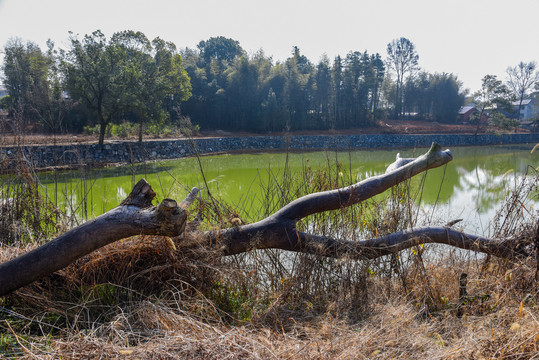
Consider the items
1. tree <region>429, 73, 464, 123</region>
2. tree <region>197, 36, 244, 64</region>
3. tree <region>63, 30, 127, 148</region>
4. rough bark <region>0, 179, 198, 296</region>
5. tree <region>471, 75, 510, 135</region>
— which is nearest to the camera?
rough bark <region>0, 179, 198, 296</region>

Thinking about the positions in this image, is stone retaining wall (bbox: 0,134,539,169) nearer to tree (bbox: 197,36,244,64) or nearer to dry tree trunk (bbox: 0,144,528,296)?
dry tree trunk (bbox: 0,144,528,296)

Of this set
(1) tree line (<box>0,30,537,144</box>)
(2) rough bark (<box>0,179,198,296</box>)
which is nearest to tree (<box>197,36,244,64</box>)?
(1) tree line (<box>0,30,537,144</box>)

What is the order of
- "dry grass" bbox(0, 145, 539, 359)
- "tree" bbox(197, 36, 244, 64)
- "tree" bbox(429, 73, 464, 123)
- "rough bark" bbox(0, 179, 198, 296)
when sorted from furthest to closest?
"tree" bbox(197, 36, 244, 64)
"tree" bbox(429, 73, 464, 123)
"rough bark" bbox(0, 179, 198, 296)
"dry grass" bbox(0, 145, 539, 359)

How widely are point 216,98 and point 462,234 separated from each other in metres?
24.7

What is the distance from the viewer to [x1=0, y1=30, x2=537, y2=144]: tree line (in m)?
13.7

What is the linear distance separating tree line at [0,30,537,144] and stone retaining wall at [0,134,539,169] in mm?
910

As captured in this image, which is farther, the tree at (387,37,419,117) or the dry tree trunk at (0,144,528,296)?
the tree at (387,37,419,117)

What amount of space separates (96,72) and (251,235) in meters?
13.8

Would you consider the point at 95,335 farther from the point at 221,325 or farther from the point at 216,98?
the point at 216,98

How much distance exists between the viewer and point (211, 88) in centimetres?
2594

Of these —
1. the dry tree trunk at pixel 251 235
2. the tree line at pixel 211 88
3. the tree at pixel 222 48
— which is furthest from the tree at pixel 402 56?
the dry tree trunk at pixel 251 235

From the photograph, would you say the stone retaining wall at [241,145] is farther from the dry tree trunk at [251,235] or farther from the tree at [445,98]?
the dry tree trunk at [251,235]

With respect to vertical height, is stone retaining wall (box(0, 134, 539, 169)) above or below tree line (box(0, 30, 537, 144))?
below

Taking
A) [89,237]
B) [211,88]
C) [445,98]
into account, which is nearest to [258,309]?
[89,237]
